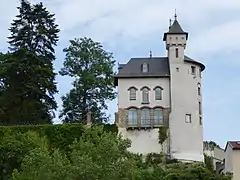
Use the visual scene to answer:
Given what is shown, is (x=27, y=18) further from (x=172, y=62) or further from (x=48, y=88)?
(x=172, y=62)

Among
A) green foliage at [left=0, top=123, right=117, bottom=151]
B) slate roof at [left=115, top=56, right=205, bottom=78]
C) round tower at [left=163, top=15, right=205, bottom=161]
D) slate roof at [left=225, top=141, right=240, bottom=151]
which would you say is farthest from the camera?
→ slate roof at [left=115, top=56, right=205, bottom=78]

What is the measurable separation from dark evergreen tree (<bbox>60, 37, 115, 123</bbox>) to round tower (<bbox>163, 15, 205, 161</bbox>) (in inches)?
274

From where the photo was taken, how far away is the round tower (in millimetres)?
57250

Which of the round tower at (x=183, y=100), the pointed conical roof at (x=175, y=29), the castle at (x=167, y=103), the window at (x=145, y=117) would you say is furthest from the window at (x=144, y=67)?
the window at (x=145, y=117)

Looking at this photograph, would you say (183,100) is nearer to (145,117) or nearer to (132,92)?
(145,117)

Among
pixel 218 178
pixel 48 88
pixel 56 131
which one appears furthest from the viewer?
pixel 48 88

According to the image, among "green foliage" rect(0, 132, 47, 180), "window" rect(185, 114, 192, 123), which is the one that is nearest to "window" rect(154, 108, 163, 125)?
"window" rect(185, 114, 192, 123)

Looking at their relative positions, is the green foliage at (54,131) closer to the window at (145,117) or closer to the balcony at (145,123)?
the balcony at (145,123)

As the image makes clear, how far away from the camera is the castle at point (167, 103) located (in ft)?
188

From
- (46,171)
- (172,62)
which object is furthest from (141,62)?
(46,171)

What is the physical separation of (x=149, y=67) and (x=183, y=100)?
4.41 metres

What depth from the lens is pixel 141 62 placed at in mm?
61500

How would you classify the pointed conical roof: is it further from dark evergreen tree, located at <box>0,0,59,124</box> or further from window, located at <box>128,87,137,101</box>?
dark evergreen tree, located at <box>0,0,59,124</box>

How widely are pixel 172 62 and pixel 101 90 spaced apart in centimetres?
790
